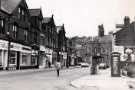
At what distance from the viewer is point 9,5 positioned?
43.6 meters

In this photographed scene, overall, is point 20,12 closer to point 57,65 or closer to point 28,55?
point 28,55

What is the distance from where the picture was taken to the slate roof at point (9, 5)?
4134cm

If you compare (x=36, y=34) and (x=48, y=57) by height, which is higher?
(x=36, y=34)

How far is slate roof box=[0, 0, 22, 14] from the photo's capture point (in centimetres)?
4134

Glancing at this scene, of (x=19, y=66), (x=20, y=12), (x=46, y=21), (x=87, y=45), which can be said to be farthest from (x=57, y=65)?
(x=87, y=45)

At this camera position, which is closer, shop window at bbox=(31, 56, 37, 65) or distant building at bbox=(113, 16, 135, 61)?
distant building at bbox=(113, 16, 135, 61)

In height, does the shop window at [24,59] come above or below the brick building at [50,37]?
below

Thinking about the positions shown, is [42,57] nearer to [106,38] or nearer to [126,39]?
[126,39]

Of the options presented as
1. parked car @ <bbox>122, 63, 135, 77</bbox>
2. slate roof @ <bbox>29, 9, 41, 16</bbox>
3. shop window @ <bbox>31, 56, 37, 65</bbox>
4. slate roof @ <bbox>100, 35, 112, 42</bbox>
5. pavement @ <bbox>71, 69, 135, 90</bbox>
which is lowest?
pavement @ <bbox>71, 69, 135, 90</bbox>

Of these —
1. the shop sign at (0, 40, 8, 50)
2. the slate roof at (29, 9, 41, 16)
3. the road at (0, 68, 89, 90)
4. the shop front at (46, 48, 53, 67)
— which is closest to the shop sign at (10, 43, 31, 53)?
the shop sign at (0, 40, 8, 50)

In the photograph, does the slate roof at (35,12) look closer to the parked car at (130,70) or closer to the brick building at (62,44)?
the brick building at (62,44)

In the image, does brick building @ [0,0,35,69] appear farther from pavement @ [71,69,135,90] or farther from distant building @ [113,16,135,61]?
pavement @ [71,69,135,90]

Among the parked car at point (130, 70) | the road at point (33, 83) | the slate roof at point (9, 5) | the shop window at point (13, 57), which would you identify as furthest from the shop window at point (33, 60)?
the parked car at point (130, 70)

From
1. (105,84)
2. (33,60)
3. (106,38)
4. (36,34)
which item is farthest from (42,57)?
(106,38)
